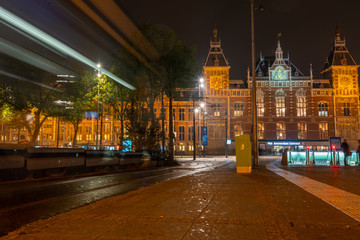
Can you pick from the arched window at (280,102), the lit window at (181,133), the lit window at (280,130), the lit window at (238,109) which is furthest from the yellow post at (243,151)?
the lit window at (181,133)

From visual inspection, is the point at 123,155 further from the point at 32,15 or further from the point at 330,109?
the point at 330,109

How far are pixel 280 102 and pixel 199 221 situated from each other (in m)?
67.1

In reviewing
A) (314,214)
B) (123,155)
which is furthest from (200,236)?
(123,155)

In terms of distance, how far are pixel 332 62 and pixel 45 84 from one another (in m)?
60.6

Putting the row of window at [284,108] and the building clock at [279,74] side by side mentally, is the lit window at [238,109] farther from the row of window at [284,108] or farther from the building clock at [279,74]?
the building clock at [279,74]

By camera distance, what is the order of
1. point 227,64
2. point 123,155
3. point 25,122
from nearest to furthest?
point 123,155, point 25,122, point 227,64

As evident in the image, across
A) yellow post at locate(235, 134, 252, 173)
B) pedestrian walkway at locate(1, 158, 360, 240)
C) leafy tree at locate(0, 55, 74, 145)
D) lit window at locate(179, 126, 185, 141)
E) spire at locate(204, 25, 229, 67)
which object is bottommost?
pedestrian walkway at locate(1, 158, 360, 240)

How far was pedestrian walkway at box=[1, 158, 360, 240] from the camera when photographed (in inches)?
149

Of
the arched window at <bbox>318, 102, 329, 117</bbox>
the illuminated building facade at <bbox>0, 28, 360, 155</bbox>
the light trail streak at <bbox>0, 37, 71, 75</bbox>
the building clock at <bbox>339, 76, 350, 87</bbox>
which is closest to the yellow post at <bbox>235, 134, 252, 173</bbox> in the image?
the light trail streak at <bbox>0, 37, 71, 75</bbox>

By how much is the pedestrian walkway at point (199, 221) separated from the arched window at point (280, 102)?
6427 cm

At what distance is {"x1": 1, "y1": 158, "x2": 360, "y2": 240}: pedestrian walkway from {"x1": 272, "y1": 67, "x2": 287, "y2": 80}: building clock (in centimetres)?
6455

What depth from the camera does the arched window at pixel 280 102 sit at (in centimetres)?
6750

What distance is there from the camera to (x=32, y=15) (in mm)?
21047

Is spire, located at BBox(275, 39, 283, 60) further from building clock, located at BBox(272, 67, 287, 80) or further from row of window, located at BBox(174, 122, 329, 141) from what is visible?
row of window, located at BBox(174, 122, 329, 141)
